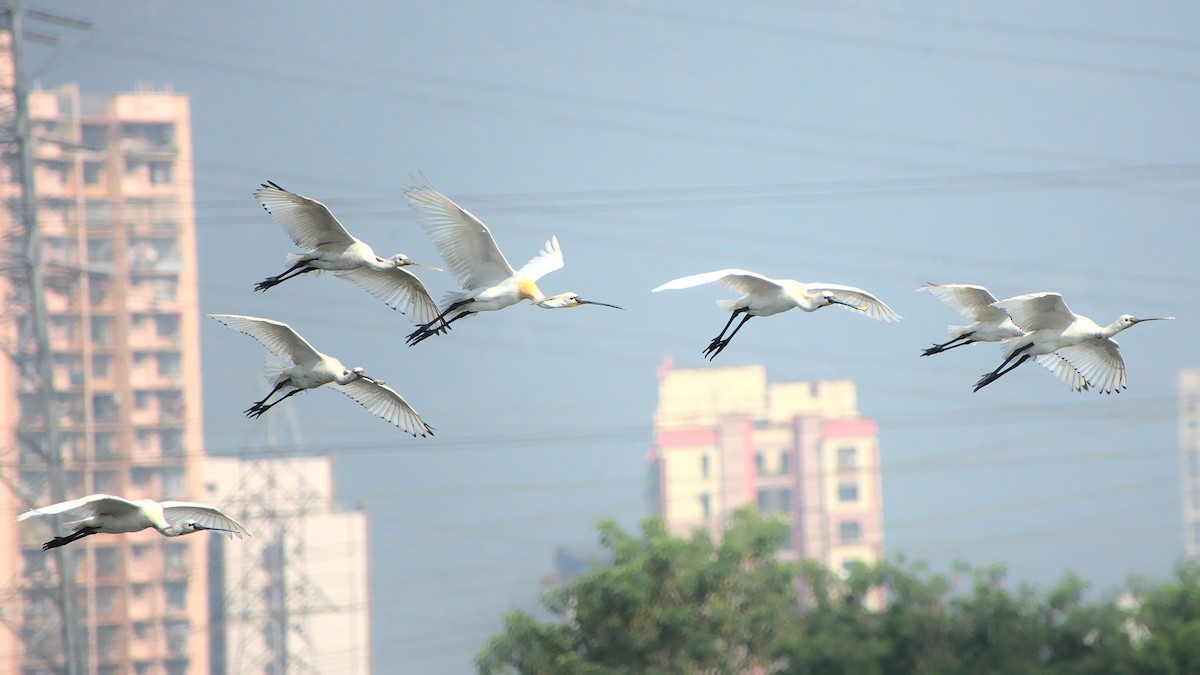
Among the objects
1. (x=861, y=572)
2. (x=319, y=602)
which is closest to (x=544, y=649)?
(x=861, y=572)

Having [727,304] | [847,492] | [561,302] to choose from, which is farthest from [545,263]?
[847,492]

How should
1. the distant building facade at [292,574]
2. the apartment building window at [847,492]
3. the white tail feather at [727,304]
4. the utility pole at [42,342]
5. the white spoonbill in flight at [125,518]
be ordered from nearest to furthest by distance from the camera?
the white spoonbill in flight at [125,518]
the white tail feather at [727,304]
the utility pole at [42,342]
the distant building facade at [292,574]
the apartment building window at [847,492]

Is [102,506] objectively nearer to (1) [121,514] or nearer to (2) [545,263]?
(1) [121,514]

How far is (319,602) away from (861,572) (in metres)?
68.1

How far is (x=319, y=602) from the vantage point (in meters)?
94.6

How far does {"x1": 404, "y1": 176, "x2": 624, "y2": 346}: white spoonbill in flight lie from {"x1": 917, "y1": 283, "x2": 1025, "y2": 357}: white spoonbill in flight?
252cm

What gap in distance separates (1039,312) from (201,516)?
18.7 feet

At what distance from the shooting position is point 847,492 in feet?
316

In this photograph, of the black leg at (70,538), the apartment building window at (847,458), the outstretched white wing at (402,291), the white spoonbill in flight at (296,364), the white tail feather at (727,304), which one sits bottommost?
the apartment building window at (847,458)

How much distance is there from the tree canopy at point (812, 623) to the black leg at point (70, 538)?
18.7 metres

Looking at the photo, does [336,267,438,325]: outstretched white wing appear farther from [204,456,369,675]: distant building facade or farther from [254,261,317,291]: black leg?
[204,456,369,675]: distant building facade

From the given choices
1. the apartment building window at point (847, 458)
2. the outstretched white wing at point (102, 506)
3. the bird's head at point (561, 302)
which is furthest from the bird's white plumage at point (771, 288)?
the apartment building window at point (847, 458)

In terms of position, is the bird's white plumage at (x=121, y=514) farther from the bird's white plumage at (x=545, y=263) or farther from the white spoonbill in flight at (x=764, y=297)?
the white spoonbill in flight at (x=764, y=297)

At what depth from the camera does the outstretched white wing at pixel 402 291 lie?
35.3 ft
